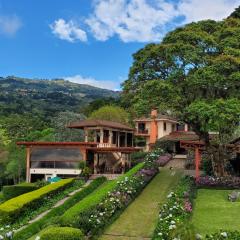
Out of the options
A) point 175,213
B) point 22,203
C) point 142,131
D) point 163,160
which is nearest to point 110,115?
point 142,131

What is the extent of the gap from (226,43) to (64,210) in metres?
15.7

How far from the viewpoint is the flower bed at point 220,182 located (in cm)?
3000

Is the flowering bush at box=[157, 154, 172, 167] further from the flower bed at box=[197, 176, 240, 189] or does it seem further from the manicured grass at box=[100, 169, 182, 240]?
the flower bed at box=[197, 176, 240, 189]

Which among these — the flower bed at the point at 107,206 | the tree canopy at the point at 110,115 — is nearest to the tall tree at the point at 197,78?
the flower bed at the point at 107,206

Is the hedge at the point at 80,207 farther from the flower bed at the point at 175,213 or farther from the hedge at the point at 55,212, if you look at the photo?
the flower bed at the point at 175,213

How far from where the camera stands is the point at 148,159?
127 ft

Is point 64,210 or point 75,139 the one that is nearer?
point 64,210

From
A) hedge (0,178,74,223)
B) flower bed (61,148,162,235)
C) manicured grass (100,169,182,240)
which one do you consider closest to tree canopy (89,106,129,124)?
flower bed (61,148,162,235)

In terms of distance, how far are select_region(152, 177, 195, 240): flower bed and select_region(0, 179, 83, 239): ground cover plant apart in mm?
6294

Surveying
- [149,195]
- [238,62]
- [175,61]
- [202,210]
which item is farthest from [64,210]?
[238,62]

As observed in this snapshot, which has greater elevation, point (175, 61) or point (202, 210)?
point (175, 61)

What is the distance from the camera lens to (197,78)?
29.8 meters

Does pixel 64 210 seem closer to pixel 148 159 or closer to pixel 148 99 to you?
pixel 148 99

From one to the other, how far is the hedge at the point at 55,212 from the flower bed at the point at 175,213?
5.95 metres
